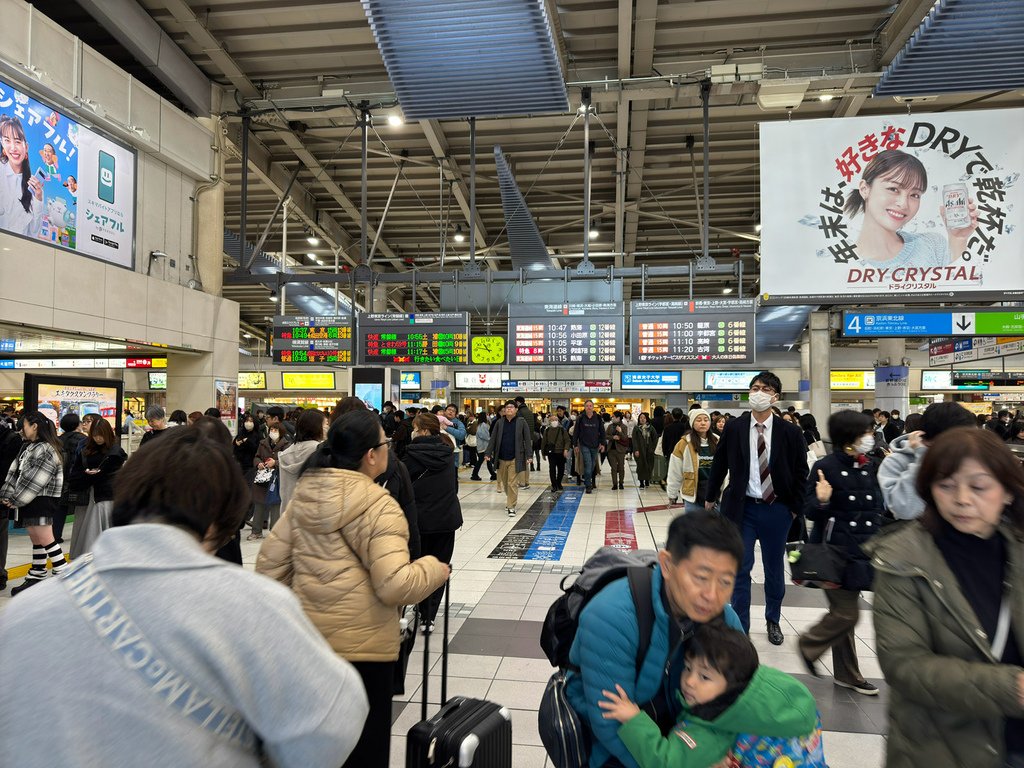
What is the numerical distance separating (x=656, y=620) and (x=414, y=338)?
9.16 metres

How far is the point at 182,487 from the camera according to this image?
3.26 feet

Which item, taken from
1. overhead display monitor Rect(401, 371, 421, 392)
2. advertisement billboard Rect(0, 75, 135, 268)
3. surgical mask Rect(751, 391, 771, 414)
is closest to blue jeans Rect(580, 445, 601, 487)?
surgical mask Rect(751, 391, 771, 414)

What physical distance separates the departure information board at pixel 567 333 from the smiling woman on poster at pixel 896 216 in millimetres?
3505

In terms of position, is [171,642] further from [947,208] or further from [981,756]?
[947,208]

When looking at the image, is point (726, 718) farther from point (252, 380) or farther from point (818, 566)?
point (252, 380)

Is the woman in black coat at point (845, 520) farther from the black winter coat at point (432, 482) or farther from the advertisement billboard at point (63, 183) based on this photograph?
the advertisement billboard at point (63, 183)

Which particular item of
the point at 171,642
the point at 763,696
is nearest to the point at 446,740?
the point at 763,696

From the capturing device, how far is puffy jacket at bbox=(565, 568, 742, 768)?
57.7 inches

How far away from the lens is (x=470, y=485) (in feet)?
42.9

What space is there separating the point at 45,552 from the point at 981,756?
6480 mm

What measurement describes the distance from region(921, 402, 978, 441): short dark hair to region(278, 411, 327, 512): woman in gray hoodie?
10.3 feet

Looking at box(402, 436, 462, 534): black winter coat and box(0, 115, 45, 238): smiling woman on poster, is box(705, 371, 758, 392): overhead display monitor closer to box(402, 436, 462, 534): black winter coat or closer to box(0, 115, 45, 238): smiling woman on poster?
box(402, 436, 462, 534): black winter coat

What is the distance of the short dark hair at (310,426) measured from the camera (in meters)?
3.94

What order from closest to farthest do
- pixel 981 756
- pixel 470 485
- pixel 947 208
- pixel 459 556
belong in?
pixel 981 756
pixel 459 556
pixel 947 208
pixel 470 485
